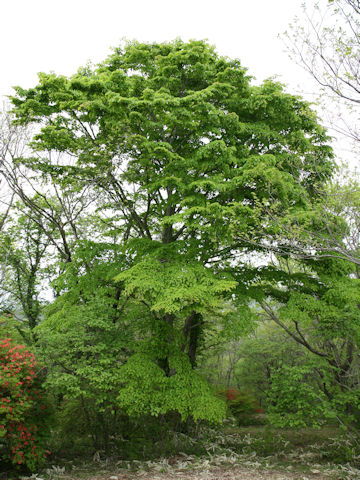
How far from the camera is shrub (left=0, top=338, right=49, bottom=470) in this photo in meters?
5.85

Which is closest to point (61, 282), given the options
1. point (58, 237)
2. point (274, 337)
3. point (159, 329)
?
point (159, 329)

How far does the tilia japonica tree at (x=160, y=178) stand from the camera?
7.10 m

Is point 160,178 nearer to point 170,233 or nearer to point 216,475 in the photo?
point 170,233

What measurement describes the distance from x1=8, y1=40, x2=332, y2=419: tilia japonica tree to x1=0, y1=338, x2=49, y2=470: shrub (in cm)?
62

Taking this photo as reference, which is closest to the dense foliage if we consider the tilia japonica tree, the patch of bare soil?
the tilia japonica tree

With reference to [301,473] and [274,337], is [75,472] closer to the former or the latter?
[301,473]

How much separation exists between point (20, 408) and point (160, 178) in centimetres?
543

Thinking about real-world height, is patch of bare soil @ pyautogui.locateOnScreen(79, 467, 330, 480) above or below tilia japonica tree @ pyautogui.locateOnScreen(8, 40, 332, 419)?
below

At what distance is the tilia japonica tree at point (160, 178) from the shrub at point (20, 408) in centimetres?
62

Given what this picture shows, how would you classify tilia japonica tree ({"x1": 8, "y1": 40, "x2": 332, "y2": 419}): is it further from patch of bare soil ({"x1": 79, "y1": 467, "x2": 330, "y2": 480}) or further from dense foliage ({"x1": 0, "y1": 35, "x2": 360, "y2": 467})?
patch of bare soil ({"x1": 79, "y1": 467, "x2": 330, "y2": 480})

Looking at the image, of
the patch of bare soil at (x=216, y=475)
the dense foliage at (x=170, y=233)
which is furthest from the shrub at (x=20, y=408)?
the patch of bare soil at (x=216, y=475)

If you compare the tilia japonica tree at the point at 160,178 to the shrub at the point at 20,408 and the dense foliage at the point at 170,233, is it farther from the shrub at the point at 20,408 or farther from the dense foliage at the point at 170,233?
the shrub at the point at 20,408

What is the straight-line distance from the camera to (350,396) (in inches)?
298

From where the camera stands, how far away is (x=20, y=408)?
595 cm
